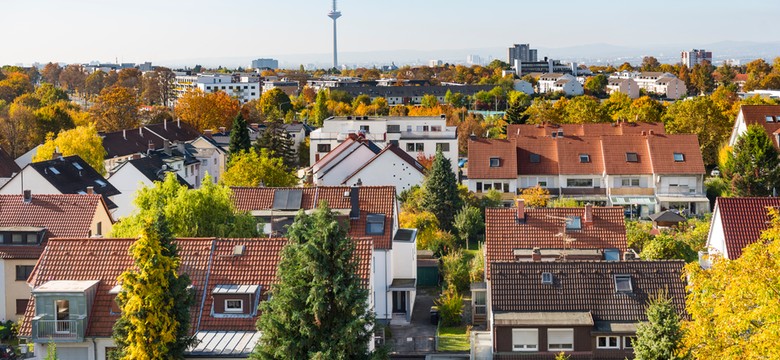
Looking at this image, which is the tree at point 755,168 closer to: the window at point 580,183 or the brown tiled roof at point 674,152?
the brown tiled roof at point 674,152

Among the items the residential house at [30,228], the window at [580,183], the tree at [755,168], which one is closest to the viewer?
the residential house at [30,228]

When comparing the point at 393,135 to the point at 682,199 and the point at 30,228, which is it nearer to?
the point at 682,199

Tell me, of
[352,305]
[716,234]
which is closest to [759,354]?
[352,305]

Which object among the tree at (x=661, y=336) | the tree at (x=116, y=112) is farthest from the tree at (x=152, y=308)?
the tree at (x=116, y=112)

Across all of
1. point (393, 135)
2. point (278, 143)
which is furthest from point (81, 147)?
point (393, 135)

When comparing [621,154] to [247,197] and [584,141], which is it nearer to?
[584,141]
